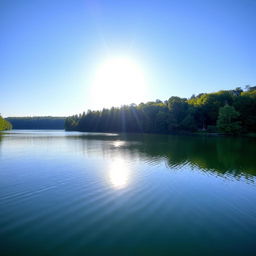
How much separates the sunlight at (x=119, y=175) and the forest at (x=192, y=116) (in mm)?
51237

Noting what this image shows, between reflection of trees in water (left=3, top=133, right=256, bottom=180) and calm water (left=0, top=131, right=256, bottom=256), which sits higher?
calm water (left=0, top=131, right=256, bottom=256)

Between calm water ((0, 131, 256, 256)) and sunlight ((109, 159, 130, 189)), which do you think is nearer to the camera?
calm water ((0, 131, 256, 256))

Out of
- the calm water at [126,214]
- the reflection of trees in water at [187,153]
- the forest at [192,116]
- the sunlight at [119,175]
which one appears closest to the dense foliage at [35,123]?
the forest at [192,116]

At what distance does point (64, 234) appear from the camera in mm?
5184

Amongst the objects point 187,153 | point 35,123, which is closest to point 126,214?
point 187,153

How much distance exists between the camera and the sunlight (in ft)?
32.8

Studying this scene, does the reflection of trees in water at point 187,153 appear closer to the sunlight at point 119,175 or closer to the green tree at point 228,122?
the sunlight at point 119,175

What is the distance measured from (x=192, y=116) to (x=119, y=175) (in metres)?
60.9

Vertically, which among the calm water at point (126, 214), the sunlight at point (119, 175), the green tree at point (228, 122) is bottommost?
the sunlight at point (119, 175)

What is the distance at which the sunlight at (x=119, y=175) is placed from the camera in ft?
32.8

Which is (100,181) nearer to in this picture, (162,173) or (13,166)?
(162,173)

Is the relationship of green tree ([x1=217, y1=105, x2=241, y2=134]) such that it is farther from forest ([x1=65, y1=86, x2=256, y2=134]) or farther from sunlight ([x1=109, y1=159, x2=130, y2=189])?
sunlight ([x1=109, y1=159, x2=130, y2=189])

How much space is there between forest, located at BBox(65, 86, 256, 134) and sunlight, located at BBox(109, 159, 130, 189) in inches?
2017

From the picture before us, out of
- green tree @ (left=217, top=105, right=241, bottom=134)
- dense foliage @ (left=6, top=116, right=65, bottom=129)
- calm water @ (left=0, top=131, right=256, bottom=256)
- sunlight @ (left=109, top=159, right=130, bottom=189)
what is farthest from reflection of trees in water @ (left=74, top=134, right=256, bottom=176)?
dense foliage @ (left=6, top=116, right=65, bottom=129)
